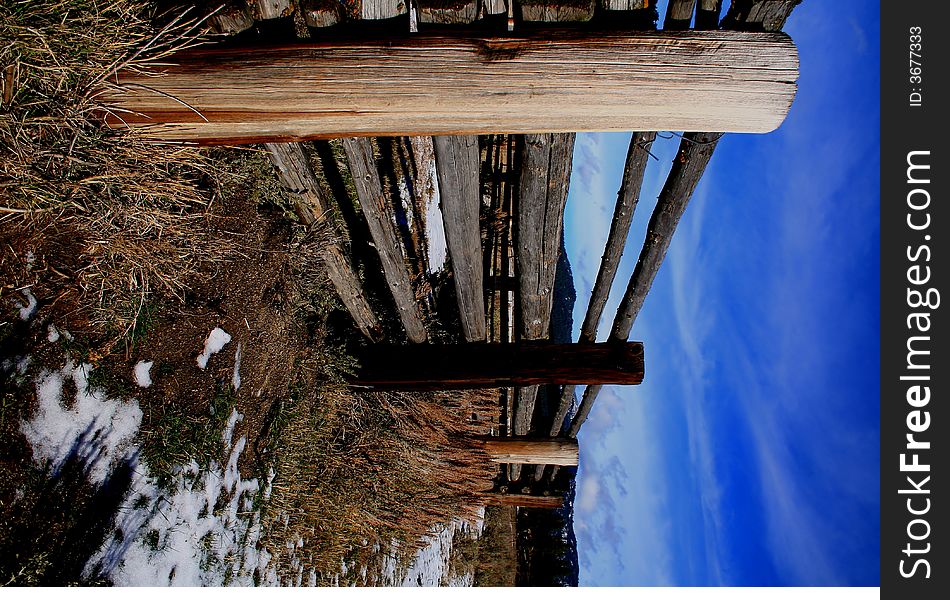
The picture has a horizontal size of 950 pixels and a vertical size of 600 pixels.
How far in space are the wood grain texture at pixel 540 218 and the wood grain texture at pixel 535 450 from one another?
3063 mm

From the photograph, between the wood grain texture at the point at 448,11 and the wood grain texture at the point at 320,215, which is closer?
the wood grain texture at the point at 448,11

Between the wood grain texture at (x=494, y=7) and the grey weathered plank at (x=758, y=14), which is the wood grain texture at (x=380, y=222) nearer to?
the wood grain texture at (x=494, y=7)

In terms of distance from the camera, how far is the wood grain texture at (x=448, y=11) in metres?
1.72

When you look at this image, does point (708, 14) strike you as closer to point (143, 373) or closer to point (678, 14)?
point (678, 14)

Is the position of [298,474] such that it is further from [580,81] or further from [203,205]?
[580,81]

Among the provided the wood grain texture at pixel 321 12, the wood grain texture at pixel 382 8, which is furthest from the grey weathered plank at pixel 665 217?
the wood grain texture at pixel 321 12

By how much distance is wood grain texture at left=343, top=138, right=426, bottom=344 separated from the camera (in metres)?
2.47

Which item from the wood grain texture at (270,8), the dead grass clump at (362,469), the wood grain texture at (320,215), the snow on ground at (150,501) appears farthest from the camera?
the dead grass clump at (362,469)

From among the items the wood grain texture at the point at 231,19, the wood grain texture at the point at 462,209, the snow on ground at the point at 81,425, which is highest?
the wood grain texture at the point at 231,19

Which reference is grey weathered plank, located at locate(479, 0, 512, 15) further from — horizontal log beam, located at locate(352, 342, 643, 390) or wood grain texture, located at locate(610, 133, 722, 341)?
horizontal log beam, located at locate(352, 342, 643, 390)

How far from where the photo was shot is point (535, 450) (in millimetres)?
6438

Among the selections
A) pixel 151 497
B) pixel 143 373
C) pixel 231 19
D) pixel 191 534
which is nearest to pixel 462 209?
pixel 231 19

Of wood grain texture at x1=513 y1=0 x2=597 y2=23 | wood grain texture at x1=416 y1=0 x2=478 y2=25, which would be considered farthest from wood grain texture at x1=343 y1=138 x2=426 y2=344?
wood grain texture at x1=513 y1=0 x2=597 y2=23

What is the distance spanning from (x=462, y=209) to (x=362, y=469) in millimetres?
2797
